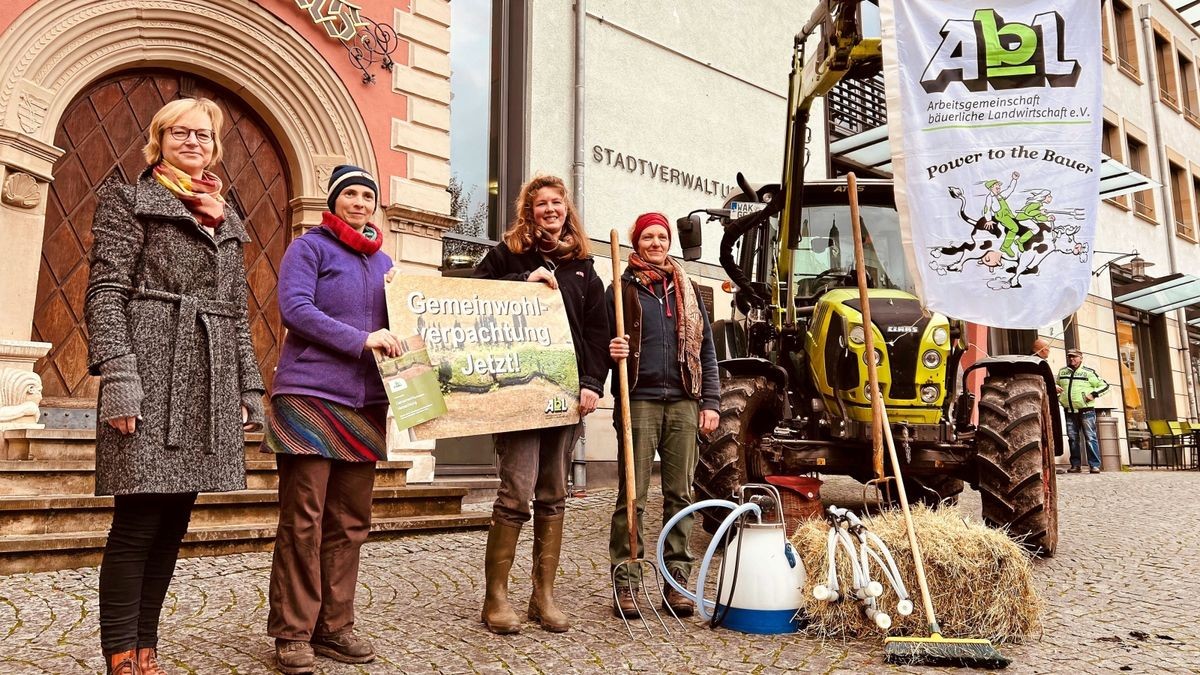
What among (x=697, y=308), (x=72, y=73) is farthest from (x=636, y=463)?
(x=72, y=73)

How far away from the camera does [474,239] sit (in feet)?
30.8

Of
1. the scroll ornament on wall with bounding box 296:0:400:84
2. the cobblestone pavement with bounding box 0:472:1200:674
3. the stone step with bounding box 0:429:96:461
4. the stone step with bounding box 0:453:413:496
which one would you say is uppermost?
the scroll ornament on wall with bounding box 296:0:400:84

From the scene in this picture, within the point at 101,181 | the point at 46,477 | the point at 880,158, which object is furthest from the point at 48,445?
the point at 880,158

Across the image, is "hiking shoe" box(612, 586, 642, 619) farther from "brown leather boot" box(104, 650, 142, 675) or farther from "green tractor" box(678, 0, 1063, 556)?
"brown leather boot" box(104, 650, 142, 675)

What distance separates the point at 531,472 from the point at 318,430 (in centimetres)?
95

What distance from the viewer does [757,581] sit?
364 cm

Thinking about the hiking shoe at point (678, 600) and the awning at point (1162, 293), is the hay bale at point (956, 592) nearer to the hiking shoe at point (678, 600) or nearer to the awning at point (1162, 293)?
the hiking shoe at point (678, 600)

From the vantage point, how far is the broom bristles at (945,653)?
315 cm

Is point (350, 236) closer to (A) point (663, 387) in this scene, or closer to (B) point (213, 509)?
(A) point (663, 387)

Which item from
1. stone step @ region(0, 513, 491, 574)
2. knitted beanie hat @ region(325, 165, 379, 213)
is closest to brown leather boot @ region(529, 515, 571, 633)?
knitted beanie hat @ region(325, 165, 379, 213)

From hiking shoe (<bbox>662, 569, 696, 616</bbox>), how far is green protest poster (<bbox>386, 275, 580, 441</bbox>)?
3.08 feet

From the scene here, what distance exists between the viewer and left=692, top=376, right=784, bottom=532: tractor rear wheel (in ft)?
16.9

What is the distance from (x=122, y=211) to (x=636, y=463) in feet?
7.98

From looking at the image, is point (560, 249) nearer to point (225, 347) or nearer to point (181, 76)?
point (225, 347)
